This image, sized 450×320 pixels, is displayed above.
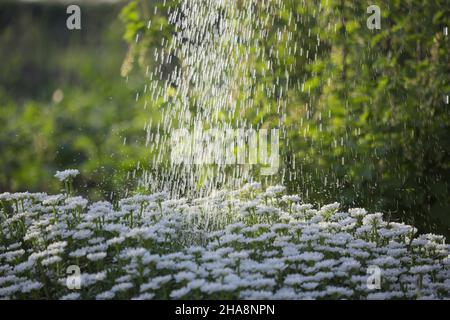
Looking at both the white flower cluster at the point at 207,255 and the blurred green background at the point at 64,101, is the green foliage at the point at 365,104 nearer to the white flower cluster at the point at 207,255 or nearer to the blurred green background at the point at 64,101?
the white flower cluster at the point at 207,255

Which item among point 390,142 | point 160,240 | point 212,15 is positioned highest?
point 212,15

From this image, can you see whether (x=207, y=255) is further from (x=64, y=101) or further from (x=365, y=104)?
(x=64, y=101)

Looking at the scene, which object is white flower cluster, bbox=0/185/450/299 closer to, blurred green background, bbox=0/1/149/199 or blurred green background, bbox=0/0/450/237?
blurred green background, bbox=0/0/450/237

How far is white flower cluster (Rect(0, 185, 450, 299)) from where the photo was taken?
8.91 feet

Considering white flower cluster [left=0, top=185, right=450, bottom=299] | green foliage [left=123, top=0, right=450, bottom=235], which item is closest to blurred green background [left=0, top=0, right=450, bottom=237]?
green foliage [left=123, top=0, right=450, bottom=235]

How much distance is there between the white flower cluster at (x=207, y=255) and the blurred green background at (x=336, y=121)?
4.03 feet

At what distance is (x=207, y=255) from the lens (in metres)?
2.89

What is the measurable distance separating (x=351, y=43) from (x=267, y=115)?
90 cm

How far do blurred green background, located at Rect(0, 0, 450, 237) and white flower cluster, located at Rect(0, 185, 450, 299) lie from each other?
1227 mm

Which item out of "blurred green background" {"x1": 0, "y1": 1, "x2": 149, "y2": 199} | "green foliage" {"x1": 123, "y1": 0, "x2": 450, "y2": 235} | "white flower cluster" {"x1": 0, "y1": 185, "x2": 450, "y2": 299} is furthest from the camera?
"blurred green background" {"x1": 0, "y1": 1, "x2": 149, "y2": 199}

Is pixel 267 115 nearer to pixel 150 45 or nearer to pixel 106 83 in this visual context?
pixel 150 45
